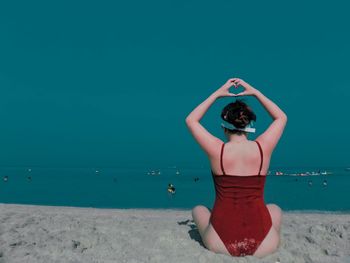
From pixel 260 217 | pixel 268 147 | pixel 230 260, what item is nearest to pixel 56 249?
pixel 230 260

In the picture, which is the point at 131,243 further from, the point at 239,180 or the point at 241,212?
the point at 239,180

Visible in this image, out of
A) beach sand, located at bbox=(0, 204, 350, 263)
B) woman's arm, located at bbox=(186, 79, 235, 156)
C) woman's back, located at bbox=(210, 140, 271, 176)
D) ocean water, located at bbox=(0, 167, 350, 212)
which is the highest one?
woman's arm, located at bbox=(186, 79, 235, 156)

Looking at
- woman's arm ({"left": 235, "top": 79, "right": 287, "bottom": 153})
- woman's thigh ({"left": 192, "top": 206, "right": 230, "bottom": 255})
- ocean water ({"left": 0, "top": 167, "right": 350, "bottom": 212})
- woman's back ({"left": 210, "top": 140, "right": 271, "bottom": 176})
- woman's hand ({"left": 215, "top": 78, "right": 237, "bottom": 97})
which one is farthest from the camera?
ocean water ({"left": 0, "top": 167, "right": 350, "bottom": 212})

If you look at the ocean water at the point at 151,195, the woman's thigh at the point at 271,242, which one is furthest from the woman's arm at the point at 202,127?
the ocean water at the point at 151,195

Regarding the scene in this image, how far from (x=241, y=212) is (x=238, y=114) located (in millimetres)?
1107

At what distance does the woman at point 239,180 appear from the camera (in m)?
5.16

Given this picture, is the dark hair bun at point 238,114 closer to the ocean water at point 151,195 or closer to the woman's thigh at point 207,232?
Result: the woman's thigh at point 207,232

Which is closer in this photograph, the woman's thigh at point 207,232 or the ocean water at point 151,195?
the woman's thigh at point 207,232

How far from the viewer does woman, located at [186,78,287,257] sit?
516 cm

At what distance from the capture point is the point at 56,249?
5703mm

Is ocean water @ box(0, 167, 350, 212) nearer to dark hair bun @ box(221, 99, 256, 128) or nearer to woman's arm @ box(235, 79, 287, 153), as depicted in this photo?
woman's arm @ box(235, 79, 287, 153)

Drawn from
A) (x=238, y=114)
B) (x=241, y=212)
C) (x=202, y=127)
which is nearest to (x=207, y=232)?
(x=241, y=212)

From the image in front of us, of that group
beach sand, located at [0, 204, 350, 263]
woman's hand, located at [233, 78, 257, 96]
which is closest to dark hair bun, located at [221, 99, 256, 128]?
woman's hand, located at [233, 78, 257, 96]

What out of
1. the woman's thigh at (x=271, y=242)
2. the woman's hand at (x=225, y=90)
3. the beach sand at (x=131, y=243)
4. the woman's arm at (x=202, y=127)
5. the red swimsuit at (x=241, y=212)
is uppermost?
the woman's hand at (x=225, y=90)
